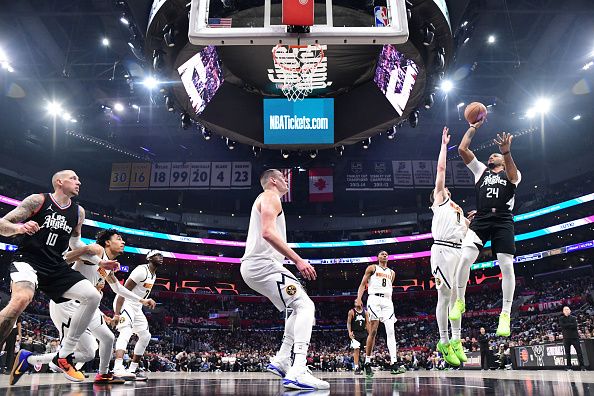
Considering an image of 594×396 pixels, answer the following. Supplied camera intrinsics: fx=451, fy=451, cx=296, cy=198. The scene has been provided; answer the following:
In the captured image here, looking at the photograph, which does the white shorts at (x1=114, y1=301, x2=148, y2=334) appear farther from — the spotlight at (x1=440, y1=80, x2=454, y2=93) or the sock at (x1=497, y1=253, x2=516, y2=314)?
the spotlight at (x1=440, y1=80, x2=454, y2=93)

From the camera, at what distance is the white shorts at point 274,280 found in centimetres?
504

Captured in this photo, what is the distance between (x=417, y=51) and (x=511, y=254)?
6.46 m

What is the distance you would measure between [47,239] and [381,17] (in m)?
6.20

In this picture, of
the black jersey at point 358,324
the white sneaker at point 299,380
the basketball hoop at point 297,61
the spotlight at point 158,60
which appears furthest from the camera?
the black jersey at point 358,324

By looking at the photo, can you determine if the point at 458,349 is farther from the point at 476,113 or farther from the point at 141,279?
the point at 141,279

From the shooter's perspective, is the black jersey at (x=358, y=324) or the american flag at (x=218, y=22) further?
the black jersey at (x=358, y=324)

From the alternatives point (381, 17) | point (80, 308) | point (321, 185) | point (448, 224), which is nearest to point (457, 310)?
point (448, 224)

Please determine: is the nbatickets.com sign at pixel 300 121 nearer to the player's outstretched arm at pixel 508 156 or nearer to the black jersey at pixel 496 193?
the black jersey at pixel 496 193

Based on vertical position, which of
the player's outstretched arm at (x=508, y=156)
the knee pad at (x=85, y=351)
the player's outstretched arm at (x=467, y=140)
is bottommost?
the knee pad at (x=85, y=351)

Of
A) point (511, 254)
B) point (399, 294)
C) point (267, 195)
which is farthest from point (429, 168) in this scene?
point (267, 195)

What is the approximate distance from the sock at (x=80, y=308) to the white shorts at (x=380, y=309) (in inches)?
253

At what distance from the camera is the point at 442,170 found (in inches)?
276

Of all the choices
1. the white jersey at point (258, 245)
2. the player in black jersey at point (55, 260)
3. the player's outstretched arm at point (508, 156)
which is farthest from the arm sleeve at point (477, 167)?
the player in black jersey at point (55, 260)

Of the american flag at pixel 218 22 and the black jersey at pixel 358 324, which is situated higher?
the american flag at pixel 218 22
